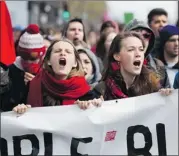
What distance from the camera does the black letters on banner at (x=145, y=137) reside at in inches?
146

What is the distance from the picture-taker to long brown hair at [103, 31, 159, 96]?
4016 mm

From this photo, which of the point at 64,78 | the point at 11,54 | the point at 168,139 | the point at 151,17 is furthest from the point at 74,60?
the point at 151,17

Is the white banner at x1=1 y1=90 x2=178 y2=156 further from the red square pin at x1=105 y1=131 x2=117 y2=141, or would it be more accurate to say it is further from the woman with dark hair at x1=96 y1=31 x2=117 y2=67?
the woman with dark hair at x1=96 y1=31 x2=117 y2=67

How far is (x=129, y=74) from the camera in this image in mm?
4051

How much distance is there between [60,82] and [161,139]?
0.77m

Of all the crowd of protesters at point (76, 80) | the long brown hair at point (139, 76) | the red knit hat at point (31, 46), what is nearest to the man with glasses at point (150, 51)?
the crowd of protesters at point (76, 80)

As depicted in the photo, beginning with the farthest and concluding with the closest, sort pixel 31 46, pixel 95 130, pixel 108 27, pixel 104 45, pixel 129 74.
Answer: pixel 108 27 < pixel 104 45 < pixel 31 46 < pixel 129 74 < pixel 95 130

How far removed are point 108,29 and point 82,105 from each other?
12.0 ft

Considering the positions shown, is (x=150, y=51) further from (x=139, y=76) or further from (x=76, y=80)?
(x=76, y=80)

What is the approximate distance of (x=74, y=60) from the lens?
4035 millimetres

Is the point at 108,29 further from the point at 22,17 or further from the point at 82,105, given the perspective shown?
the point at 22,17

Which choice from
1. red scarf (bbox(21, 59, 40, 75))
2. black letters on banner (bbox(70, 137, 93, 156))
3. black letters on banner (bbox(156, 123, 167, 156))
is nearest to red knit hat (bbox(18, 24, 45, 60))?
red scarf (bbox(21, 59, 40, 75))

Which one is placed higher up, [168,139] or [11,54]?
[11,54]

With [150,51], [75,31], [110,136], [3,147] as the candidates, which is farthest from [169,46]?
[3,147]
